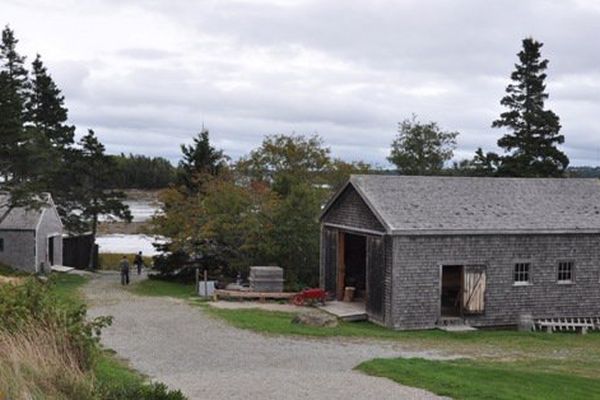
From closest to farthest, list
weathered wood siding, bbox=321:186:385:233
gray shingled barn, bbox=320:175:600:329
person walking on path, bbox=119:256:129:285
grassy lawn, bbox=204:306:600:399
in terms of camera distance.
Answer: grassy lawn, bbox=204:306:600:399 < gray shingled barn, bbox=320:175:600:329 < weathered wood siding, bbox=321:186:385:233 < person walking on path, bbox=119:256:129:285

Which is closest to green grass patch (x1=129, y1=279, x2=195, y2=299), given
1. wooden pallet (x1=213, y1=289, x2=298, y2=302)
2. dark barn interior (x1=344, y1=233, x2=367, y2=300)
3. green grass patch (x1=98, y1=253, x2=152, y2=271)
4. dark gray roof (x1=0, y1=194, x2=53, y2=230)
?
wooden pallet (x1=213, y1=289, x2=298, y2=302)

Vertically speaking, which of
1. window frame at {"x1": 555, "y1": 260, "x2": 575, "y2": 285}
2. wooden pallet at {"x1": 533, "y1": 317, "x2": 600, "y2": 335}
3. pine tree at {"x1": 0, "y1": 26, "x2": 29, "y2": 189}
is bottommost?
wooden pallet at {"x1": 533, "y1": 317, "x2": 600, "y2": 335}

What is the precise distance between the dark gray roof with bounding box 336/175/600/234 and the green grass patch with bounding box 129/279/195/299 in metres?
10.3

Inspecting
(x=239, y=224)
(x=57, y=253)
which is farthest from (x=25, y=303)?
(x=57, y=253)

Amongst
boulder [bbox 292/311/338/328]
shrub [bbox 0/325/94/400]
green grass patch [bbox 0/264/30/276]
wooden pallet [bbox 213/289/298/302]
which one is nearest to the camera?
shrub [bbox 0/325/94/400]

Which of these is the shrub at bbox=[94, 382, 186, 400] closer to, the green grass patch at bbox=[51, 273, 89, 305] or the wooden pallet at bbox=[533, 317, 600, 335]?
the wooden pallet at bbox=[533, 317, 600, 335]

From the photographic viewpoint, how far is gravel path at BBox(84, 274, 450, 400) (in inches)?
572

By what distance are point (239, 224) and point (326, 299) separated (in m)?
7.49

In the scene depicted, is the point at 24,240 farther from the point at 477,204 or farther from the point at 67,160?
the point at 477,204

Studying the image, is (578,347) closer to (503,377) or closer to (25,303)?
(503,377)

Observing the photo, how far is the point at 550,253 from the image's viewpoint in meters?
29.6

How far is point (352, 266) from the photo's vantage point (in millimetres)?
34125

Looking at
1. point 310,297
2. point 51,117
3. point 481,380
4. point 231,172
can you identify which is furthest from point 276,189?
point 481,380

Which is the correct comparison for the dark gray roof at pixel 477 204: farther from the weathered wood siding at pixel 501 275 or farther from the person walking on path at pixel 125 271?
the person walking on path at pixel 125 271
